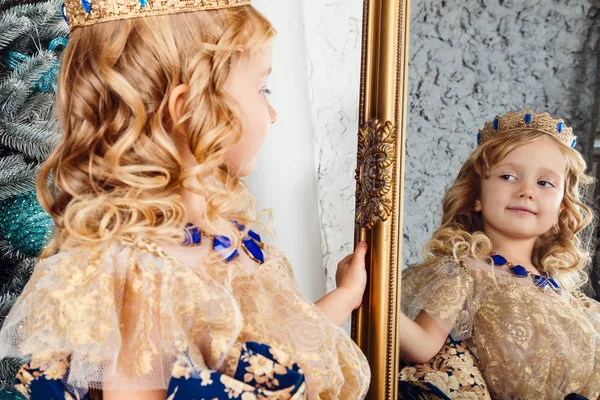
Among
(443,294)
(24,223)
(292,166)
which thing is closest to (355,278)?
(443,294)

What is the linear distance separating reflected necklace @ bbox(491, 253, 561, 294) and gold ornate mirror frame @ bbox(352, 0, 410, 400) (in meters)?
0.20

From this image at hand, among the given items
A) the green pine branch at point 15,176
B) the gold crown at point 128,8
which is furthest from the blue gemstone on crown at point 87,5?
the green pine branch at point 15,176

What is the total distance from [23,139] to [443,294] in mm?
1031

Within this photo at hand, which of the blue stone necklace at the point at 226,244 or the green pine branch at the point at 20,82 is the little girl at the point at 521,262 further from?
the green pine branch at the point at 20,82

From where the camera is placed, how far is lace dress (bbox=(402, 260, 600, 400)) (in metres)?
Result: 1.23

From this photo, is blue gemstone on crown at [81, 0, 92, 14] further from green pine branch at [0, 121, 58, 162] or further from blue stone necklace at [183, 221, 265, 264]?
green pine branch at [0, 121, 58, 162]

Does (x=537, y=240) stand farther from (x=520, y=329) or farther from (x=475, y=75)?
(x=475, y=75)

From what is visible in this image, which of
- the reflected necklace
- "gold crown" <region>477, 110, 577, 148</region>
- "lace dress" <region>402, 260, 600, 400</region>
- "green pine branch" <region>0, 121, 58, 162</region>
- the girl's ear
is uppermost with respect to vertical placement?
the girl's ear

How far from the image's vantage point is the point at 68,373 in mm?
965

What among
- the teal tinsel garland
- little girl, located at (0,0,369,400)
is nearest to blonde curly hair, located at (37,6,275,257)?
little girl, located at (0,0,369,400)

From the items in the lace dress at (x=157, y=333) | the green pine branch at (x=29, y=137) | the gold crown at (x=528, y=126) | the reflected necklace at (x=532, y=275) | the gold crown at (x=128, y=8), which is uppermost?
the gold crown at (x=128, y=8)

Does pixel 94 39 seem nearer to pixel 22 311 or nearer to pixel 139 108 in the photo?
pixel 139 108

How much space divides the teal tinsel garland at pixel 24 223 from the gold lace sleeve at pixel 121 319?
0.62 m

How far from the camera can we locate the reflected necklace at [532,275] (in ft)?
4.14
